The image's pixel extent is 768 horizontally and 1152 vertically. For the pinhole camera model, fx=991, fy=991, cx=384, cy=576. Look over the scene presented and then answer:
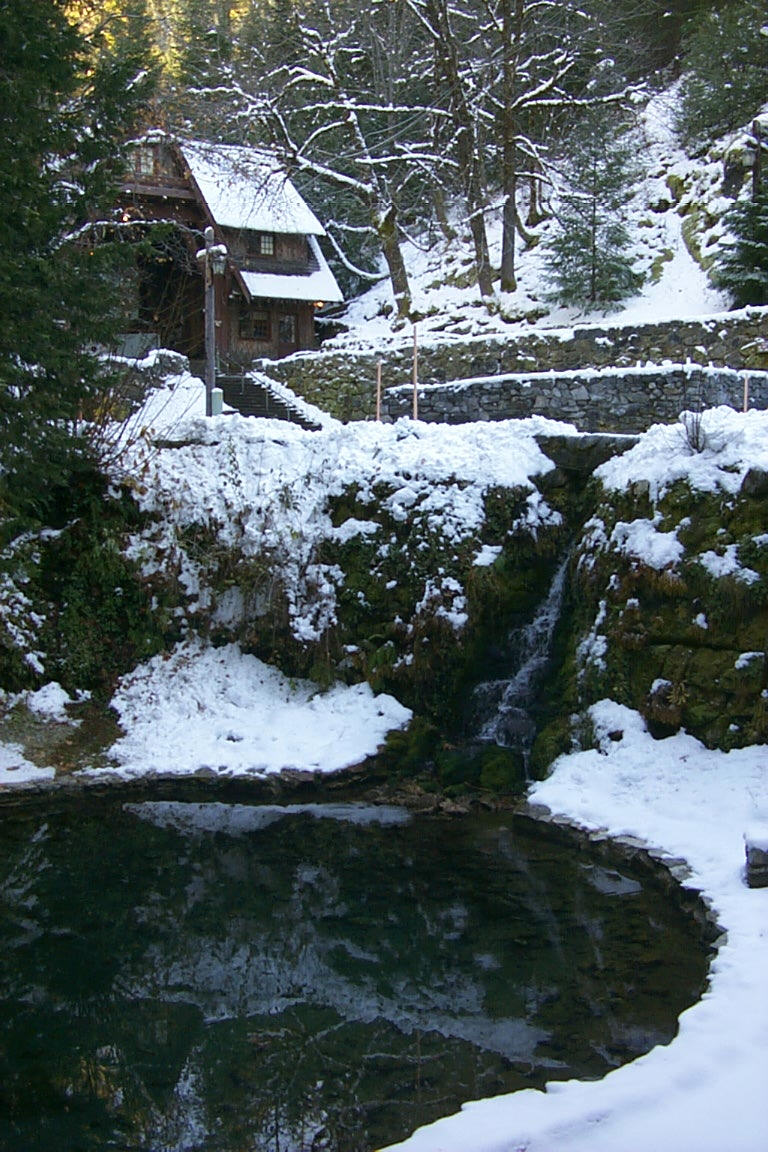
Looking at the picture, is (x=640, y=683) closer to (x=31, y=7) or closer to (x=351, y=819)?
(x=351, y=819)

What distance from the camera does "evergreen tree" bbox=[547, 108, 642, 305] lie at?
25.3m

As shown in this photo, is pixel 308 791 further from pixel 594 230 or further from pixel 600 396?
pixel 594 230

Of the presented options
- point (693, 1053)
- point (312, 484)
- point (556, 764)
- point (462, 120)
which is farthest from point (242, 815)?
point (462, 120)

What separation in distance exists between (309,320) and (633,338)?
15307 mm

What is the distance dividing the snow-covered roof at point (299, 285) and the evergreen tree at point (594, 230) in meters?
8.27

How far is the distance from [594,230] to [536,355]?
680 centimetres

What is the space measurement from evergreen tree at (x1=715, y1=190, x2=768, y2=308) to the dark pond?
50.6 feet

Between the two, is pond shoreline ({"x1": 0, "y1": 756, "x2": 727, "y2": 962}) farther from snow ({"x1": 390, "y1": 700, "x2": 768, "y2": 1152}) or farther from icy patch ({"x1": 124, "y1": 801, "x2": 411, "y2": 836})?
snow ({"x1": 390, "y1": 700, "x2": 768, "y2": 1152})

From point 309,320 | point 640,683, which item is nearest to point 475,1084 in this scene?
point 640,683

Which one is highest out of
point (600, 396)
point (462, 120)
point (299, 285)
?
point (462, 120)

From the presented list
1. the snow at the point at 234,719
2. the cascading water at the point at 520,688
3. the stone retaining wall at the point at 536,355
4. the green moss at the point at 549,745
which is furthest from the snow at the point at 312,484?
the stone retaining wall at the point at 536,355

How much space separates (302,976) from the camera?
7.39 metres

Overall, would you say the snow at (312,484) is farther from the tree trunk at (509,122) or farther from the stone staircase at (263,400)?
the tree trunk at (509,122)

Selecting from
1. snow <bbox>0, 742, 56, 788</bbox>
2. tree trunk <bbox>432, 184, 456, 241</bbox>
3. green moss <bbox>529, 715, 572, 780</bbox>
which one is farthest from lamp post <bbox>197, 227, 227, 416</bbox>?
tree trunk <bbox>432, 184, 456, 241</bbox>
